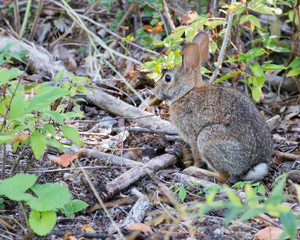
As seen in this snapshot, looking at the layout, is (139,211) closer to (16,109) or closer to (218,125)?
(16,109)

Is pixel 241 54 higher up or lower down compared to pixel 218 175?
higher up

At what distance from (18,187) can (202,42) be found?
3.13 meters

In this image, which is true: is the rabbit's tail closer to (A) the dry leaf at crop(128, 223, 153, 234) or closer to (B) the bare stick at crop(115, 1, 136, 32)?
(A) the dry leaf at crop(128, 223, 153, 234)

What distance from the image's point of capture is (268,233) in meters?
3.16

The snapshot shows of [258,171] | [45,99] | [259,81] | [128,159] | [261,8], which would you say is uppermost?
[261,8]

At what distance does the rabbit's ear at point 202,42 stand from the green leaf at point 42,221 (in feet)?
10.1

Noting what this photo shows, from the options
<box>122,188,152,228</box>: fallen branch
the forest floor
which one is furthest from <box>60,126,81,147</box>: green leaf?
<box>122,188,152,228</box>: fallen branch

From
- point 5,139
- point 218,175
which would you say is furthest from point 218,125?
point 5,139

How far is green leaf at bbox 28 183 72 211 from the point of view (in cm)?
281

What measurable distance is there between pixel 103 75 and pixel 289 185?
3628 mm

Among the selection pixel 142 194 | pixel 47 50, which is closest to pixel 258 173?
pixel 142 194

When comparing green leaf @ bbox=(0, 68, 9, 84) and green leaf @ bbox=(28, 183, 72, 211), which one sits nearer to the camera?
green leaf @ bbox=(28, 183, 72, 211)

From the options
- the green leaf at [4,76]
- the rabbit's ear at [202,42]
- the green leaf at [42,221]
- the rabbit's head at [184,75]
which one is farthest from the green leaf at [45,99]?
the rabbit's ear at [202,42]

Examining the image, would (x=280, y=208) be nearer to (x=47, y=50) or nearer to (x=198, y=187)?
(x=198, y=187)
